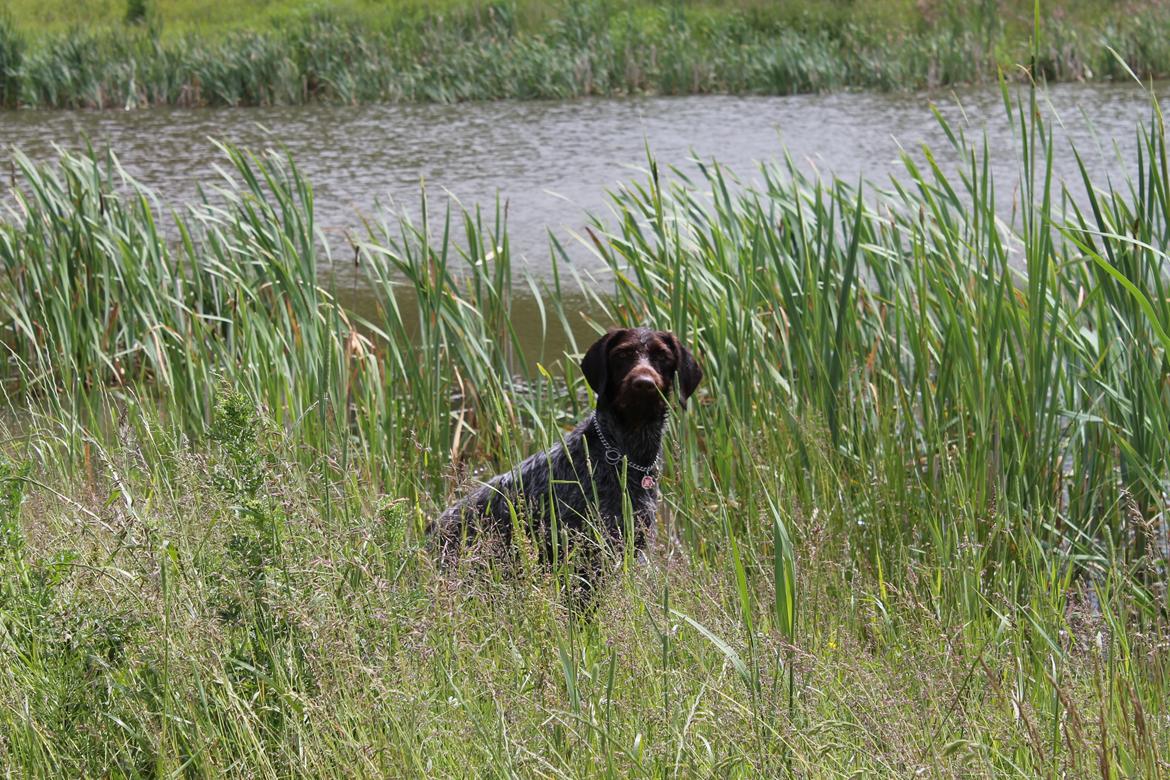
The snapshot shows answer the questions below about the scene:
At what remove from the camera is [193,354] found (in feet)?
15.6

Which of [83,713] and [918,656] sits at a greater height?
[83,713]

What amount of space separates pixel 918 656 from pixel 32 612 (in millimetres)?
1649

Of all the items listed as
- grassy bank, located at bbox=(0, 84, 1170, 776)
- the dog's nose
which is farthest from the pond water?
the dog's nose

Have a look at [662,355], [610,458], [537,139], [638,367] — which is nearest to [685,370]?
[662,355]

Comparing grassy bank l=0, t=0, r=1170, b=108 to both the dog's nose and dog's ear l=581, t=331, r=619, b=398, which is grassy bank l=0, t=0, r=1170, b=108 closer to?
dog's ear l=581, t=331, r=619, b=398

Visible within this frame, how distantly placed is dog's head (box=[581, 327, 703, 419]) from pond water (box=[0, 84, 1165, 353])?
6038mm

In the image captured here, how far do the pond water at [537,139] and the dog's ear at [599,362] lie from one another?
5.99m

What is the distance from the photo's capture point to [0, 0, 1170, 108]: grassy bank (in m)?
19.9

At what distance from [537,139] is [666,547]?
12.5 meters

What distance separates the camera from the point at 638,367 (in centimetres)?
341

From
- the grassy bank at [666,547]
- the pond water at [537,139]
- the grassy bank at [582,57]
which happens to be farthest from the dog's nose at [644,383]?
the grassy bank at [582,57]

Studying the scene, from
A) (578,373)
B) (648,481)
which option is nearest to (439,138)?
(578,373)

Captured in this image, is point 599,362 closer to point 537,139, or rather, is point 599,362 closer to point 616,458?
point 616,458

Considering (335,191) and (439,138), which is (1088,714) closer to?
(335,191)
